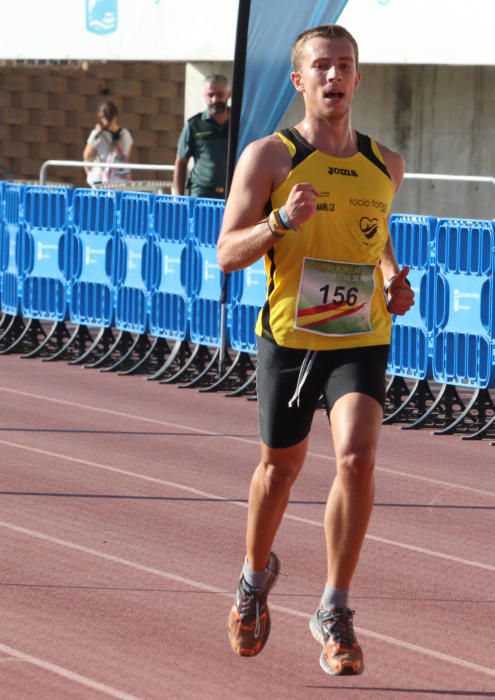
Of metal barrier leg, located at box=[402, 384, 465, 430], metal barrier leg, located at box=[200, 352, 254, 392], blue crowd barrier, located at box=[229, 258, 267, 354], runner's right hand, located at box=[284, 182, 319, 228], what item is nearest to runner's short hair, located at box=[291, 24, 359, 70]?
runner's right hand, located at box=[284, 182, 319, 228]

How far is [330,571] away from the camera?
5715mm

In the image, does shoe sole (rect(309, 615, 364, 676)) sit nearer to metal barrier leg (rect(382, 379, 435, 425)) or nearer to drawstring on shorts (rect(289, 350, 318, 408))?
drawstring on shorts (rect(289, 350, 318, 408))

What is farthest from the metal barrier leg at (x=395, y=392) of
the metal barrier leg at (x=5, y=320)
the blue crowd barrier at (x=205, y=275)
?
the metal barrier leg at (x=5, y=320)

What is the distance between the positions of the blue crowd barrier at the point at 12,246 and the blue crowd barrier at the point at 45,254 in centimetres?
6

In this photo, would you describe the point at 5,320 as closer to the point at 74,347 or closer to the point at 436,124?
the point at 74,347

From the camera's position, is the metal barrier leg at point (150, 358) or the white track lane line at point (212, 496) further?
the metal barrier leg at point (150, 358)

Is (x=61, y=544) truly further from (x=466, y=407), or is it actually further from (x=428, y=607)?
(x=466, y=407)

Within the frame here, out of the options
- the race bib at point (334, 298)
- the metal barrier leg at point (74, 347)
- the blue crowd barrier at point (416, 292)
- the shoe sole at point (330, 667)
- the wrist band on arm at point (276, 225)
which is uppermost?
the wrist band on arm at point (276, 225)

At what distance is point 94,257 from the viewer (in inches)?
577

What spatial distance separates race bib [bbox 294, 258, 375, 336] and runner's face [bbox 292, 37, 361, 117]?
0.54 meters

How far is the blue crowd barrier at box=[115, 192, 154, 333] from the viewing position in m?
14.1

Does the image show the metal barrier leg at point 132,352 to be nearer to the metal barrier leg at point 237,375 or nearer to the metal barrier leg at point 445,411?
the metal barrier leg at point 237,375

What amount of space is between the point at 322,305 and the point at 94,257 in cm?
901

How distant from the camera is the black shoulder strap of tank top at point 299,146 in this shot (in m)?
5.78
